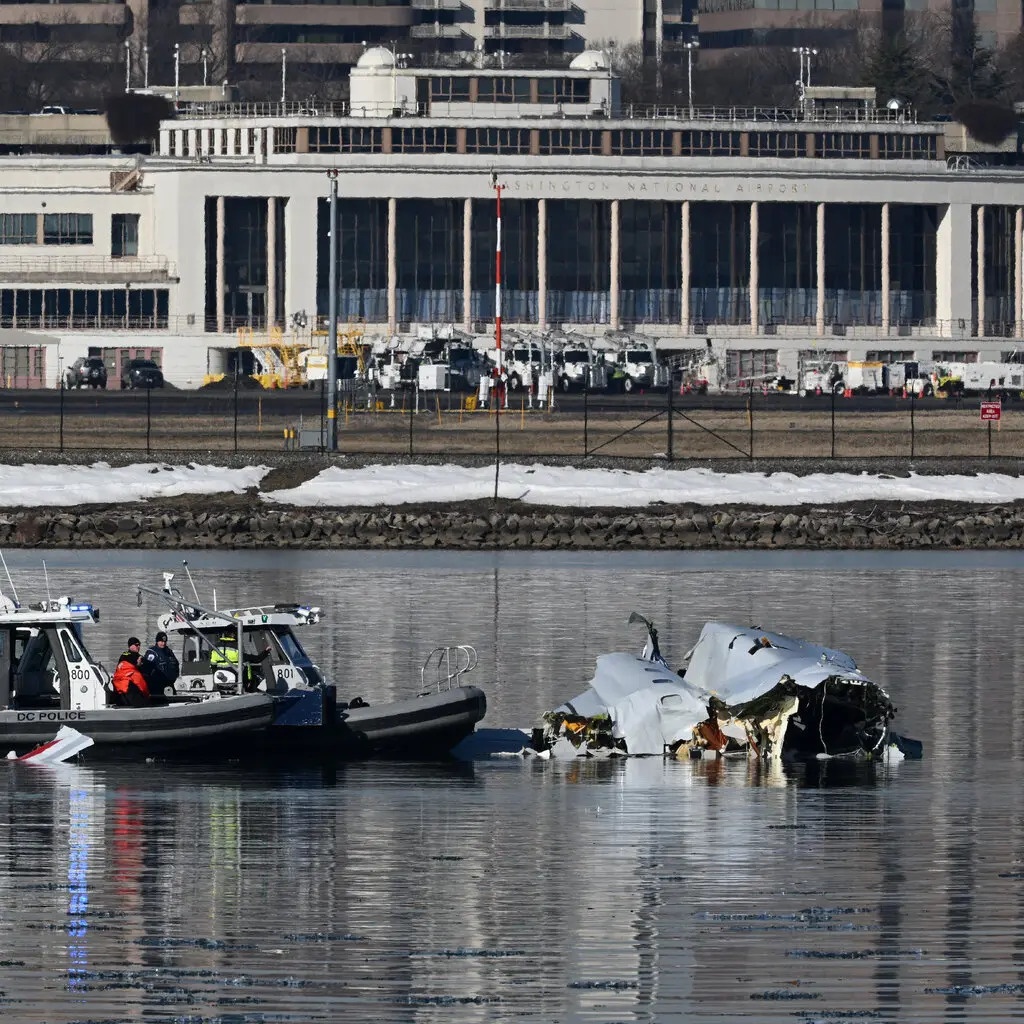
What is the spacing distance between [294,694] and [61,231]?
516 ft

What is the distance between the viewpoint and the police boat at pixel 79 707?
132ft

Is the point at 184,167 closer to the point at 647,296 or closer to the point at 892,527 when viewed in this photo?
the point at 647,296

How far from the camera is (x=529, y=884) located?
3189 centimetres

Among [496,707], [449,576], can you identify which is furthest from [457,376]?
[496,707]

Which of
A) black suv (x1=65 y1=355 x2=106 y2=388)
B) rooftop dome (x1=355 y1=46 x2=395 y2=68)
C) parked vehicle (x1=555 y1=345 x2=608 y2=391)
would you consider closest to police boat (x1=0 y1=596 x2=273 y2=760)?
parked vehicle (x1=555 y1=345 x2=608 y2=391)

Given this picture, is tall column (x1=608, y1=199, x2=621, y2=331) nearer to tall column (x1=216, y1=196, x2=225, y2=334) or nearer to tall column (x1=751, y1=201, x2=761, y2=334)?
tall column (x1=751, y1=201, x2=761, y2=334)

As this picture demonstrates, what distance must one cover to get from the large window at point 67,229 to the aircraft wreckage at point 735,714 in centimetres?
15606

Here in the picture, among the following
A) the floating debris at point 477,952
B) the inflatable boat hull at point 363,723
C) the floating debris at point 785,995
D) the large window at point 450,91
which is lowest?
the floating debris at point 785,995

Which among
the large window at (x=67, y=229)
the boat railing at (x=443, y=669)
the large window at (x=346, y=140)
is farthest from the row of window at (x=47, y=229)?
the boat railing at (x=443, y=669)

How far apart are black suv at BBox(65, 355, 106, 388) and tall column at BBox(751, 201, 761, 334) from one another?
162ft

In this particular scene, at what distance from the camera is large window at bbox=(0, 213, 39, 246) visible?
639 ft

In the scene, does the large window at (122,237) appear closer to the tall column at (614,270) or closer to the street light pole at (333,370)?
the tall column at (614,270)

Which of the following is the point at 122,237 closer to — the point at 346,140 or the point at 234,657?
the point at 346,140

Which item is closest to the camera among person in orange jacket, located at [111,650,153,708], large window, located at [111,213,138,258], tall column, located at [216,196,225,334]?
person in orange jacket, located at [111,650,153,708]
